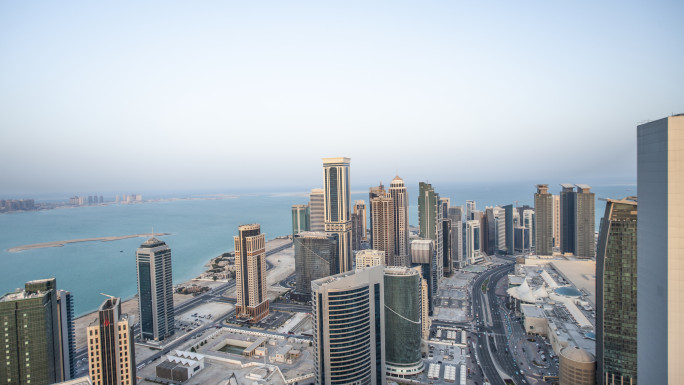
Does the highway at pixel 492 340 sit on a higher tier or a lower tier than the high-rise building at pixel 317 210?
lower

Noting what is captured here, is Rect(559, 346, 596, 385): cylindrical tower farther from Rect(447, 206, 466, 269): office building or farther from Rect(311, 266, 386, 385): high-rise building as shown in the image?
Rect(447, 206, 466, 269): office building

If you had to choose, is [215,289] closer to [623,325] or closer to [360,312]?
[360,312]

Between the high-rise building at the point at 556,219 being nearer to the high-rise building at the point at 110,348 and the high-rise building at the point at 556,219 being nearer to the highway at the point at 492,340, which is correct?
the highway at the point at 492,340

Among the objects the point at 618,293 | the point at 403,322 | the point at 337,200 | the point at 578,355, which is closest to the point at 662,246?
the point at 618,293

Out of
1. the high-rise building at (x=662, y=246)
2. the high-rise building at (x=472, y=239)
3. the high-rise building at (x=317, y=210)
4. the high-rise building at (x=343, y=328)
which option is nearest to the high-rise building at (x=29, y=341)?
the high-rise building at (x=343, y=328)

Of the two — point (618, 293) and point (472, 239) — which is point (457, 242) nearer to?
point (472, 239)

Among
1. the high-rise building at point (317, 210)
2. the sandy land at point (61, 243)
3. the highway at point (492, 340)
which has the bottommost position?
the highway at point (492, 340)
